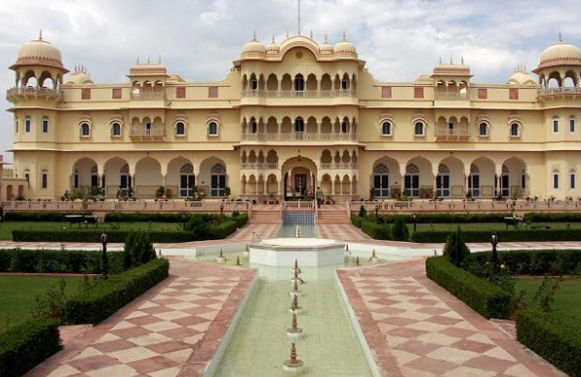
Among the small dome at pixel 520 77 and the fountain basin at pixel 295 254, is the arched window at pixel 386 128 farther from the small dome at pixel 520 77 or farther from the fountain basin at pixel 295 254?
the fountain basin at pixel 295 254

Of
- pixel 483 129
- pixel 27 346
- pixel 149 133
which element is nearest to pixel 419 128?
pixel 483 129

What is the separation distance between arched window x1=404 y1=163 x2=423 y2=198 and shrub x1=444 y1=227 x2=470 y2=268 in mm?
26307

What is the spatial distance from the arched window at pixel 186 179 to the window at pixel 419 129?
15.9 meters

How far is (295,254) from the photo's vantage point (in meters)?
14.5

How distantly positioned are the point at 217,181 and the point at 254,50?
952 cm

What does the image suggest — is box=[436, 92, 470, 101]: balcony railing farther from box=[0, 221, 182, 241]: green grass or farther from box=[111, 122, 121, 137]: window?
box=[111, 122, 121, 137]: window

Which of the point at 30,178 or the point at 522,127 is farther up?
the point at 522,127

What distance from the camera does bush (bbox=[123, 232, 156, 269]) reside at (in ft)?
39.3

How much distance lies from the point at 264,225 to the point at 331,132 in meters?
11.4

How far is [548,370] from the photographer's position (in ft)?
20.2

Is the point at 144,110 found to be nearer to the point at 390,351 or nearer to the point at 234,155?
the point at 234,155

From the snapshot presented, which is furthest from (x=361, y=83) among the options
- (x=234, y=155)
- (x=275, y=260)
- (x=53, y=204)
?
(x=275, y=260)

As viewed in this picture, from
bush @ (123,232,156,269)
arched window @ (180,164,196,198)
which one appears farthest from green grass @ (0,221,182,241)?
arched window @ (180,164,196,198)

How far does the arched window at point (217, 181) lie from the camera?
38344 mm
